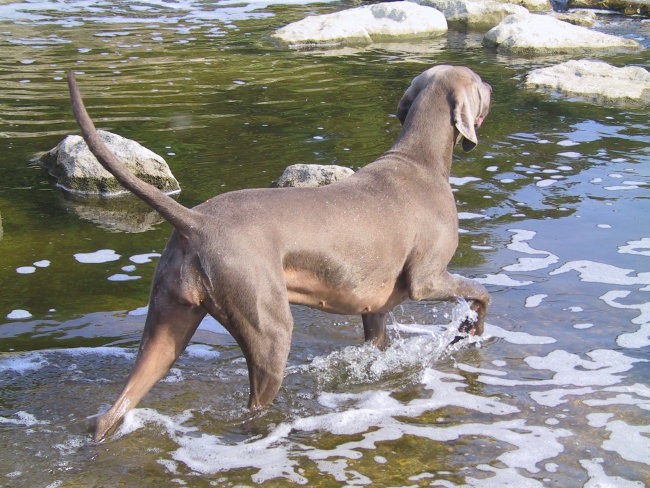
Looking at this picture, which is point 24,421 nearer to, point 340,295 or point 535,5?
point 340,295

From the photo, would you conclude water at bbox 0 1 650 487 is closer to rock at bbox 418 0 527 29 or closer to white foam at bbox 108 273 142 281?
white foam at bbox 108 273 142 281

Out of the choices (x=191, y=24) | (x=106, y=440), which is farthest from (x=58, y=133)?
(x=191, y=24)

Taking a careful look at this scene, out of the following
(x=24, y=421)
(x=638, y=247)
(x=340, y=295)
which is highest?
(x=340, y=295)

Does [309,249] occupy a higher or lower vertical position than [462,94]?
lower

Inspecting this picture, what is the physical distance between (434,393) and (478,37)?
14.8 meters

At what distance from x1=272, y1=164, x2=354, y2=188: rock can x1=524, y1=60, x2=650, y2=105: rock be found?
5482 mm

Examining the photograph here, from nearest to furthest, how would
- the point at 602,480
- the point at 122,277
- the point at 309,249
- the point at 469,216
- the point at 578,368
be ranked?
1. the point at 602,480
2. the point at 309,249
3. the point at 578,368
4. the point at 122,277
5. the point at 469,216

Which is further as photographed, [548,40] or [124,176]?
[548,40]

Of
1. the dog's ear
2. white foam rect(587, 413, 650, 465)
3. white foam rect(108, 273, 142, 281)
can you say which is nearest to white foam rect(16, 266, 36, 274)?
white foam rect(108, 273, 142, 281)

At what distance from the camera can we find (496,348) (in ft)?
19.9

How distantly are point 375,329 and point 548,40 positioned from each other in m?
12.3

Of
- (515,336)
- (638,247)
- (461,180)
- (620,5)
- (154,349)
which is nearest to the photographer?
(154,349)

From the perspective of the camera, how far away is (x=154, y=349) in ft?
15.6

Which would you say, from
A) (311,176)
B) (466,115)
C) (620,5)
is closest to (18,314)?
(311,176)
